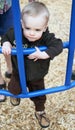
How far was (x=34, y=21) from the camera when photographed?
117cm

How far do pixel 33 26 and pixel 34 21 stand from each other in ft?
0.06

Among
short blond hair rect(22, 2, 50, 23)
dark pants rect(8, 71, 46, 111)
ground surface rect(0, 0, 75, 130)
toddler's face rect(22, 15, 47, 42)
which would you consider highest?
short blond hair rect(22, 2, 50, 23)

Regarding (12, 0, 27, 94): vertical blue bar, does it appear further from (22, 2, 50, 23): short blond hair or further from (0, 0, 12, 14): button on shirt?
(0, 0, 12, 14): button on shirt

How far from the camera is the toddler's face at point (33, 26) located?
1174mm

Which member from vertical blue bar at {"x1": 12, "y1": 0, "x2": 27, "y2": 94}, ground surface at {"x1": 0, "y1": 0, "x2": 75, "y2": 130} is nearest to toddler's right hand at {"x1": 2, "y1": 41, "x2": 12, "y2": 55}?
vertical blue bar at {"x1": 12, "y1": 0, "x2": 27, "y2": 94}

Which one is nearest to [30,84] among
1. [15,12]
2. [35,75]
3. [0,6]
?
[35,75]

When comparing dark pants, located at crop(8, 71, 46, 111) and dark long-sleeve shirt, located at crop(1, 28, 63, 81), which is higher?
dark long-sleeve shirt, located at crop(1, 28, 63, 81)

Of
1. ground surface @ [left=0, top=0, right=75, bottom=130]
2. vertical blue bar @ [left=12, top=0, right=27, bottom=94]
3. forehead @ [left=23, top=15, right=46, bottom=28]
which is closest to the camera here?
vertical blue bar @ [left=12, top=0, right=27, bottom=94]

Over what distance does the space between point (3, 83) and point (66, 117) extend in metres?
0.44

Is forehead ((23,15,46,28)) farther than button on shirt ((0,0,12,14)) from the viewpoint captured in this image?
No

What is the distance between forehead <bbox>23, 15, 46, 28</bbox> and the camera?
1172 millimetres

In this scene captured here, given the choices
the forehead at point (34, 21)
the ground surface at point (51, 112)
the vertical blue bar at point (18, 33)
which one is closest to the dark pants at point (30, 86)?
the vertical blue bar at point (18, 33)

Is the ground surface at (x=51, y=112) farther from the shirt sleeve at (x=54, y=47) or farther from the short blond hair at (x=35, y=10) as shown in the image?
the short blond hair at (x=35, y=10)

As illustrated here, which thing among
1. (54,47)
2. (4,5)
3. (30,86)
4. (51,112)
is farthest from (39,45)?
(51,112)
